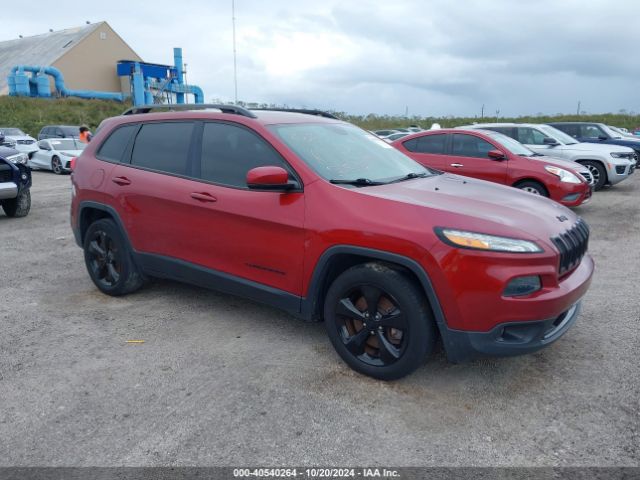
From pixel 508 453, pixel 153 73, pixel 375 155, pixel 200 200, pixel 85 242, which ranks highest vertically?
pixel 153 73

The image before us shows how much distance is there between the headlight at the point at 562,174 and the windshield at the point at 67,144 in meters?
14.9

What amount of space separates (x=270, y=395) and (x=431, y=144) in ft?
24.5

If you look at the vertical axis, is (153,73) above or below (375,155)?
above

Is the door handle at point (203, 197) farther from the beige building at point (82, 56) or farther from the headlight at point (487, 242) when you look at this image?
the beige building at point (82, 56)

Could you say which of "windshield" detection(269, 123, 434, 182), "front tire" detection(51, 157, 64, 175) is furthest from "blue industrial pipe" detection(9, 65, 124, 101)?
"windshield" detection(269, 123, 434, 182)

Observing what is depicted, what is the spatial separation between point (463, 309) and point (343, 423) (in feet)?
3.04

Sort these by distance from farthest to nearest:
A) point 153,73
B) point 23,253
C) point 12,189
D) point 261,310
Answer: point 153,73
point 12,189
point 23,253
point 261,310

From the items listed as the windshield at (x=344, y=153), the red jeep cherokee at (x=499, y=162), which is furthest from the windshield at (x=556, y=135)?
the windshield at (x=344, y=153)

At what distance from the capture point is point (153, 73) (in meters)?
43.5

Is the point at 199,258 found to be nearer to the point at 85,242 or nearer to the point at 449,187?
the point at 85,242

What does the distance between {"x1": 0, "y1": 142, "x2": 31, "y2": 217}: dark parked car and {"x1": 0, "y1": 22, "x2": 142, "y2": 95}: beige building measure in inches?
1535

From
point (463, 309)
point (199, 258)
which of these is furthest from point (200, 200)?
point (463, 309)

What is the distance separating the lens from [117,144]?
16.1 feet

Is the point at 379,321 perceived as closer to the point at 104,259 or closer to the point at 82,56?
the point at 104,259
